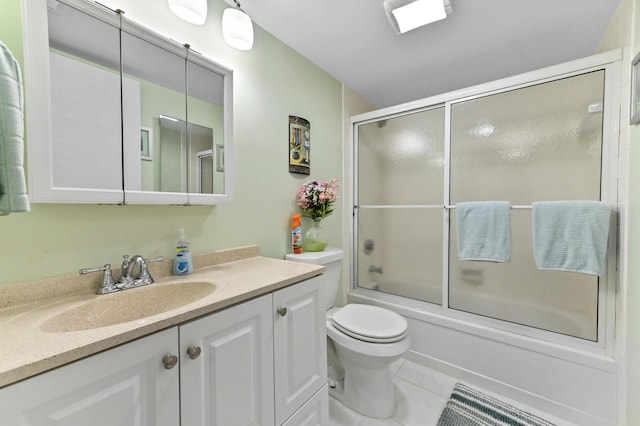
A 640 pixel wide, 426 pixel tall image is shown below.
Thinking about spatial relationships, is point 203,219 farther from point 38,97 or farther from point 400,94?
point 400,94

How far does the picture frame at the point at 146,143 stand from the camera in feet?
3.34

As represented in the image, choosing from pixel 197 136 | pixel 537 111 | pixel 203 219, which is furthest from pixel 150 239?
pixel 537 111

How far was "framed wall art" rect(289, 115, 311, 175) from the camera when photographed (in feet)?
5.58

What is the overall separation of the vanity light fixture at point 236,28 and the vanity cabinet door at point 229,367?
1226 mm

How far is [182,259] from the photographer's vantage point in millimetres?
1104

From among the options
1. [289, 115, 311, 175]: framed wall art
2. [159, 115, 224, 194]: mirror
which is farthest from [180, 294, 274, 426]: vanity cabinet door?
[289, 115, 311, 175]: framed wall art

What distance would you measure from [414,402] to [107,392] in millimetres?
1576

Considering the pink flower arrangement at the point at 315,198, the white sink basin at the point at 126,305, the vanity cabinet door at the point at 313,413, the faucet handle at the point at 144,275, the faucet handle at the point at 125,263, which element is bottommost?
the vanity cabinet door at the point at 313,413

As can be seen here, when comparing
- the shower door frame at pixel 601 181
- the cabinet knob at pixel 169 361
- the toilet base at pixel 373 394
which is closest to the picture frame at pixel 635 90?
the shower door frame at pixel 601 181

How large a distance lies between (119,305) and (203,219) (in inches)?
19.1

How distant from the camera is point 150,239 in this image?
1067 mm

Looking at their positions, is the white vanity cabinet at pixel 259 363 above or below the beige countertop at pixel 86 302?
below

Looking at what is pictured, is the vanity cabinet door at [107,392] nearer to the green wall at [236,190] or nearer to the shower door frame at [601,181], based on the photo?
the green wall at [236,190]

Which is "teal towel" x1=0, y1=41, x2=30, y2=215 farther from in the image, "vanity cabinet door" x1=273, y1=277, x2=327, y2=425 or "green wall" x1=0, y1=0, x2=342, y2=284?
"vanity cabinet door" x1=273, y1=277, x2=327, y2=425
